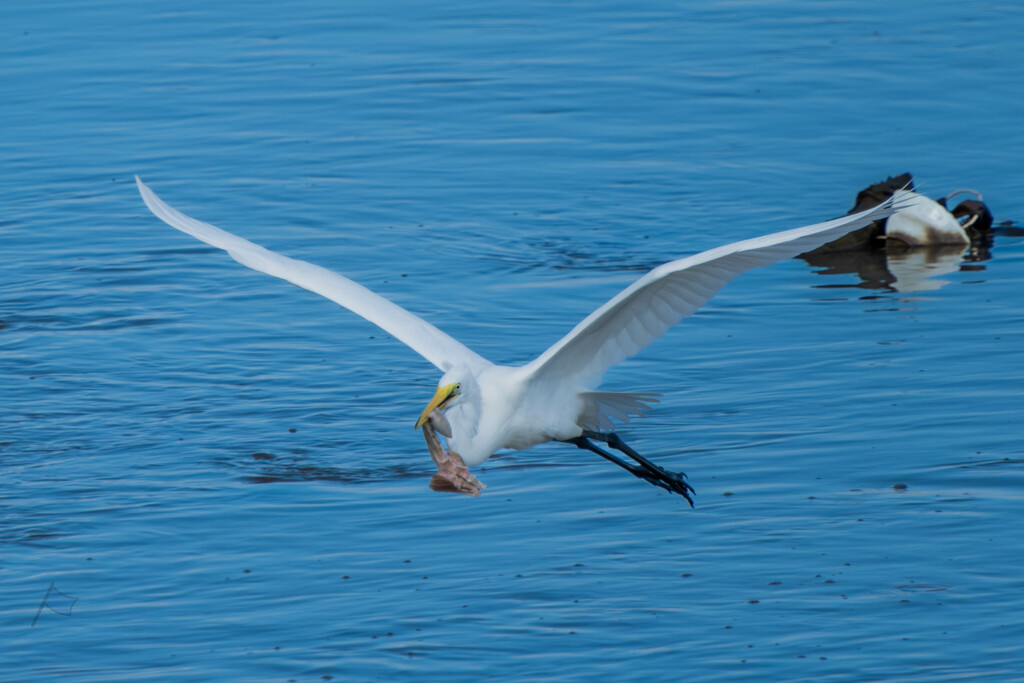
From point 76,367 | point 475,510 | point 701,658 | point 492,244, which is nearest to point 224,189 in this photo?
point 492,244

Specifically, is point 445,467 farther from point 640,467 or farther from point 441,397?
point 640,467

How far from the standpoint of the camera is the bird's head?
7468 mm

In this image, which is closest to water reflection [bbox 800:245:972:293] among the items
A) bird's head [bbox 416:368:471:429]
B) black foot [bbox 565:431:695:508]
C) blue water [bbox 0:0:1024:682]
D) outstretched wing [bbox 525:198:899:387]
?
blue water [bbox 0:0:1024:682]

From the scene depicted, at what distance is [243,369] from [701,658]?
498 cm

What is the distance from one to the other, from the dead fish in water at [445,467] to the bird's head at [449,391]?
42mm

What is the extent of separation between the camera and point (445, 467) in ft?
25.0

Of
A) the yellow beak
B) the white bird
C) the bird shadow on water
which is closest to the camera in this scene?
the white bird

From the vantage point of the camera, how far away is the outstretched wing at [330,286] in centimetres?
838

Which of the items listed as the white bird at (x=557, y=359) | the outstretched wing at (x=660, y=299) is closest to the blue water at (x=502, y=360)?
the white bird at (x=557, y=359)

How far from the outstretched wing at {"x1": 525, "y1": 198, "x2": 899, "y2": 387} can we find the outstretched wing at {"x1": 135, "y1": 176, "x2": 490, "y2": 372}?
0.54 meters

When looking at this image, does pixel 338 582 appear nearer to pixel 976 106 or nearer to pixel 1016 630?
pixel 1016 630

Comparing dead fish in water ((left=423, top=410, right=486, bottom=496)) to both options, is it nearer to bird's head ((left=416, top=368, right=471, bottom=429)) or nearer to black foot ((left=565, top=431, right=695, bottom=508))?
bird's head ((left=416, top=368, right=471, bottom=429))

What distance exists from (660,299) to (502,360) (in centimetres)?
319

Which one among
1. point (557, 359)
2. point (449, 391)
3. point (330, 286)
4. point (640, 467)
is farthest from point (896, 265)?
point (449, 391)
